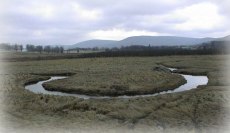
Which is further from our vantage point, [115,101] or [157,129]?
[115,101]

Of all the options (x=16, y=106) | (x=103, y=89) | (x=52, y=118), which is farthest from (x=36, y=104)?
(x=103, y=89)

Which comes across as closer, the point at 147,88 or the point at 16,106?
the point at 16,106

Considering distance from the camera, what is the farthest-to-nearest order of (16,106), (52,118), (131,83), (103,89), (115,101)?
(131,83)
(103,89)
(115,101)
(16,106)
(52,118)

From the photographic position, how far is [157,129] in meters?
18.1

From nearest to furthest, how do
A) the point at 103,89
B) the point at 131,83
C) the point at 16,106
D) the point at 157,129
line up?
the point at 157,129, the point at 16,106, the point at 103,89, the point at 131,83

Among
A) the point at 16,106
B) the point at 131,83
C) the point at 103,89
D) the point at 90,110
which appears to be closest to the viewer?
the point at 90,110

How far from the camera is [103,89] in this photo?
106 ft

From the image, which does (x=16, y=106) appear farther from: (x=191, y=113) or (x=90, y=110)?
(x=191, y=113)

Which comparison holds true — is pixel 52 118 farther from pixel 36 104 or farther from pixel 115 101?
pixel 115 101

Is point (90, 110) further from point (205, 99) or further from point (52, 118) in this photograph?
point (205, 99)

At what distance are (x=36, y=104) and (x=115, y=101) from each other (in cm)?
635

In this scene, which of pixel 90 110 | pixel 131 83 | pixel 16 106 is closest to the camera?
pixel 90 110

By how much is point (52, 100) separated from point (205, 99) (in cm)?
1258

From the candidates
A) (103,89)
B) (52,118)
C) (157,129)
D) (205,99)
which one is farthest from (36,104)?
(205,99)
